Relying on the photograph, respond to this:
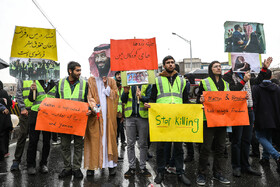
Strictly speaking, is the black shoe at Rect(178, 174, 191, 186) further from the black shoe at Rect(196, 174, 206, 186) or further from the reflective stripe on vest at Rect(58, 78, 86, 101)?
the reflective stripe on vest at Rect(58, 78, 86, 101)

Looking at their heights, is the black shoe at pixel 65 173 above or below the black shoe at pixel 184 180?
above

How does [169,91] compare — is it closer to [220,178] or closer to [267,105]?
[220,178]

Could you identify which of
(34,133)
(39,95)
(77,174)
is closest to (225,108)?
(77,174)

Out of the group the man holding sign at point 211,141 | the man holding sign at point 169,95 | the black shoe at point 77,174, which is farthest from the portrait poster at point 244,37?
the black shoe at point 77,174

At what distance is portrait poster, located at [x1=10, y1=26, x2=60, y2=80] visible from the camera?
427 cm

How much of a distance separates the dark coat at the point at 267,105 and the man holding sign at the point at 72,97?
380 centimetres

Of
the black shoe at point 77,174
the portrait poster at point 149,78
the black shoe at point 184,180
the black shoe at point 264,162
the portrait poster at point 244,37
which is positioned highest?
the portrait poster at point 244,37

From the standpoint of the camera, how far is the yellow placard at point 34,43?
433 cm

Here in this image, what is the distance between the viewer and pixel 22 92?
181 inches

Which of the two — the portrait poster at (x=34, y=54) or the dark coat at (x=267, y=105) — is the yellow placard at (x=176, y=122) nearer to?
the dark coat at (x=267, y=105)

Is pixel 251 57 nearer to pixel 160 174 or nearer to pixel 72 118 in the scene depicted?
pixel 160 174

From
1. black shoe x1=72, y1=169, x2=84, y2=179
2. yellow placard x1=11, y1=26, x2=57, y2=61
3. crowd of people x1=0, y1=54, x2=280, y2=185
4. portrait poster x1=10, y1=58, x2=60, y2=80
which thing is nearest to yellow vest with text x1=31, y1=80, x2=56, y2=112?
crowd of people x1=0, y1=54, x2=280, y2=185

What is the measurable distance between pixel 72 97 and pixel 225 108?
2992mm

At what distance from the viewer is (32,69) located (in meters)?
4.34
